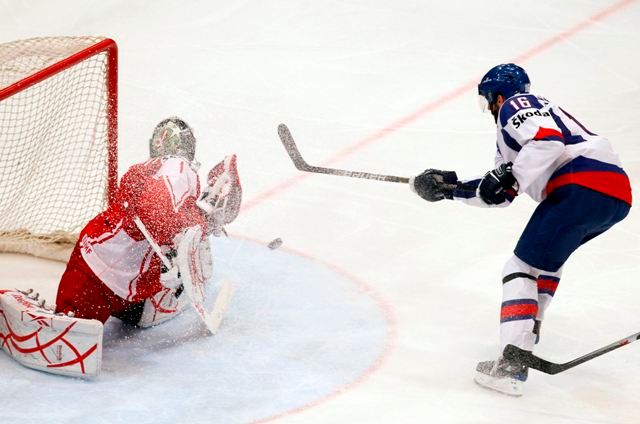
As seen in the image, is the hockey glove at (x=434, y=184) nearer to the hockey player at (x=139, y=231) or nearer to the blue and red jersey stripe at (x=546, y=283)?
the blue and red jersey stripe at (x=546, y=283)

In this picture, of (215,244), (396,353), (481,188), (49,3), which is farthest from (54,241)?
(49,3)

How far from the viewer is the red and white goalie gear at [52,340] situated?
10.1 ft

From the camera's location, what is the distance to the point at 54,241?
4.02 meters

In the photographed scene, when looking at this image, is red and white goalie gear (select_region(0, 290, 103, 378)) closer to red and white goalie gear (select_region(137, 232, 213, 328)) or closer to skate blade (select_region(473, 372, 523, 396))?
red and white goalie gear (select_region(137, 232, 213, 328))

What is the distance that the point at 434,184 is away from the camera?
343 centimetres

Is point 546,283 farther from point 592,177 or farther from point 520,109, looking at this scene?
point 520,109

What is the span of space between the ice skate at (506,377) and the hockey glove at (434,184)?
1.86 ft

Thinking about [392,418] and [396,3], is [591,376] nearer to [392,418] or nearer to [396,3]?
[392,418]

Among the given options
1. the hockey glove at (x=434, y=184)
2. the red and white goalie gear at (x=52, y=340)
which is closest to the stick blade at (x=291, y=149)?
the hockey glove at (x=434, y=184)

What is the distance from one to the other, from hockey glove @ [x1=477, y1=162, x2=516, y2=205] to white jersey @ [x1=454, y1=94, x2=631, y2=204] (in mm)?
29

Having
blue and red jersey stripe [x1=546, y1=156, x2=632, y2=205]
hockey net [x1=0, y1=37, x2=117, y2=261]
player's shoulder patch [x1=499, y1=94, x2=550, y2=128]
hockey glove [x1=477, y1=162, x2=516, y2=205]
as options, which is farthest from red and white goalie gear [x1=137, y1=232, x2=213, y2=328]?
blue and red jersey stripe [x1=546, y1=156, x2=632, y2=205]

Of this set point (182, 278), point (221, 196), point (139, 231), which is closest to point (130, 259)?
point (139, 231)

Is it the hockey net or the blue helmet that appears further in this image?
the hockey net

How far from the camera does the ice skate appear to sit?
3109 millimetres
